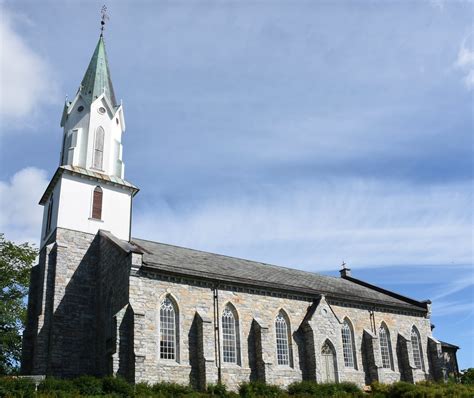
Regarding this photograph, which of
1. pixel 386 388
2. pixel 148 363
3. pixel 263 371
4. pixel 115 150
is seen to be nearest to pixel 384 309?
pixel 386 388

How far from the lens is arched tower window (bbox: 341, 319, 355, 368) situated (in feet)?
110

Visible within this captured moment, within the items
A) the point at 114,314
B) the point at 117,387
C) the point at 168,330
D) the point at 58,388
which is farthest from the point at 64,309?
the point at 117,387

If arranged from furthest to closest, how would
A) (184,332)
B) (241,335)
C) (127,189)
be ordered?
1. (127,189)
2. (241,335)
3. (184,332)

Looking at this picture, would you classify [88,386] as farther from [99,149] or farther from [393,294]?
[393,294]

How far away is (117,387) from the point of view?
73.2 ft

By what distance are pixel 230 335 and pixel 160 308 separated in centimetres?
474

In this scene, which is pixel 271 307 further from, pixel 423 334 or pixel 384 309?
pixel 423 334

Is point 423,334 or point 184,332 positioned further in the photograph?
point 423,334

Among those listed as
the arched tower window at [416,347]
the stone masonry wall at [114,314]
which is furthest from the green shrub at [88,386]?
the arched tower window at [416,347]

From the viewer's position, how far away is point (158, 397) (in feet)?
72.2

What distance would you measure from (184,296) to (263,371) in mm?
6272

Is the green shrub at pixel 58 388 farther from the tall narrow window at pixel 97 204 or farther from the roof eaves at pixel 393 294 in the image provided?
the roof eaves at pixel 393 294

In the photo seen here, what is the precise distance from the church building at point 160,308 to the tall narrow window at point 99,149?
3.1 inches

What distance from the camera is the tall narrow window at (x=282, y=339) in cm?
3064
